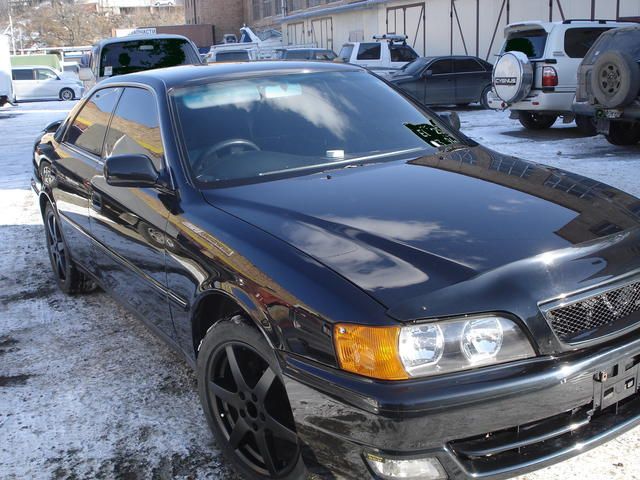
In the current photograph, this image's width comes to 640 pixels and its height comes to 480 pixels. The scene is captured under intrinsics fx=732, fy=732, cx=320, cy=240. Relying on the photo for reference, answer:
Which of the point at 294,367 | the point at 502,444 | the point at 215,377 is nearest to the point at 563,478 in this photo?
the point at 502,444

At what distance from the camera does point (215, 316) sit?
3.00m

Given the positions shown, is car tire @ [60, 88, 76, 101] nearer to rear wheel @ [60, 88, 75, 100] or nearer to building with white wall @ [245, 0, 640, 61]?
rear wheel @ [60, 88, 75, 100]

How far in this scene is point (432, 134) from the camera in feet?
13.0

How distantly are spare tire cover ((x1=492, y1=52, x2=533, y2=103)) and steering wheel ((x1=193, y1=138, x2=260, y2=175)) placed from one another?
10.2 meters

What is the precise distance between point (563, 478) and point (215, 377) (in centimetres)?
138

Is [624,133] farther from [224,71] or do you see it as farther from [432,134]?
[224,71]

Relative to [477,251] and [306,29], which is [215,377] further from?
[306,29]

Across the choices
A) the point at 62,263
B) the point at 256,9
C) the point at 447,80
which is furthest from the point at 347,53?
the point at 256,9

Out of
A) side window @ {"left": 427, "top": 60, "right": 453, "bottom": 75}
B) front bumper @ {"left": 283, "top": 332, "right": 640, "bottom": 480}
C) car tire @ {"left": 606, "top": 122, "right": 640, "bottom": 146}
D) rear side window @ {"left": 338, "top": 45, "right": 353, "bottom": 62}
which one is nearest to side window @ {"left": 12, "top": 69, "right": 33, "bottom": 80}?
rear side window @ {"left": 338, "top": 45, "right": 353, "bottom": 62}

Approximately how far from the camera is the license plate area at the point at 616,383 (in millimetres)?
2332

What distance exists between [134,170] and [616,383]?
216cm

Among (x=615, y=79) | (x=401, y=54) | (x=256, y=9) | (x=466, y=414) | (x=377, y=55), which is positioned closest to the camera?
(x=466, y=414)

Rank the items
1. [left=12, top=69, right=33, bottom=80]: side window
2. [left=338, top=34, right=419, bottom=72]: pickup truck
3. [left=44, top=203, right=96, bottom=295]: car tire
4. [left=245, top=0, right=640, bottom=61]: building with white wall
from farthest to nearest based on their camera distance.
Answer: [left=12, top=69, right=33, bottom=80]: side window → [left=338, top=34, right=419, bottom=72]: pickup truck → [left=245, top=0, right=640, bottom=61]: building with white wall → [left=44, top=203, right=96, bottom=295]: car tire

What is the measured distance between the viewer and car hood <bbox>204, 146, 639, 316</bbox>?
2377mm
